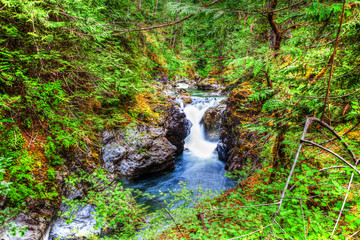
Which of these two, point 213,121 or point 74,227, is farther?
point 213,121

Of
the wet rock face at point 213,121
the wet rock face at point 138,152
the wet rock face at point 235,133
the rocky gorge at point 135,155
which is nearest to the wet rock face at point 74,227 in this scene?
the rocky gorge at point 135,155

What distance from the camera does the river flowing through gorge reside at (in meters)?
7.12

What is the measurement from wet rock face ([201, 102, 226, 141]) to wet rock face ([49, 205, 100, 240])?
890 centimetres

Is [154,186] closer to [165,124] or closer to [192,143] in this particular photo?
[165,124]

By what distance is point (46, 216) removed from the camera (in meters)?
3.38

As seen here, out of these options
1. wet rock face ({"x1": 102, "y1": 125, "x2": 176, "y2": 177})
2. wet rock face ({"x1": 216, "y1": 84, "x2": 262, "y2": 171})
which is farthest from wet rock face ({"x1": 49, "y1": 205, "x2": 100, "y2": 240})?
wet rock face ({"x1": 216, "y1": 84, "x2": 262, "y2": 171})

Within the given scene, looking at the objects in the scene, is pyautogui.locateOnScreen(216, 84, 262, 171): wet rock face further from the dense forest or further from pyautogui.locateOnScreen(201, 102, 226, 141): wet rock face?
the dense forest

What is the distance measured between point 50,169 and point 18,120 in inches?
45.6

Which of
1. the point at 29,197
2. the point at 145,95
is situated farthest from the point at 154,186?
the point at 29,197

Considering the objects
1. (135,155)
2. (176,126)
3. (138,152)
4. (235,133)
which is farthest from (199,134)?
(135,155)

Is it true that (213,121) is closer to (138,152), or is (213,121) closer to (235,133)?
(235,133)

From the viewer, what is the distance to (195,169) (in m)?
9.23

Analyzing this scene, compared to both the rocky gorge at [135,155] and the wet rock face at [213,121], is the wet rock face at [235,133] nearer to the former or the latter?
the rocky gorge at [135,155]

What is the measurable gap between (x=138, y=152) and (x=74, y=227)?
3350mm
